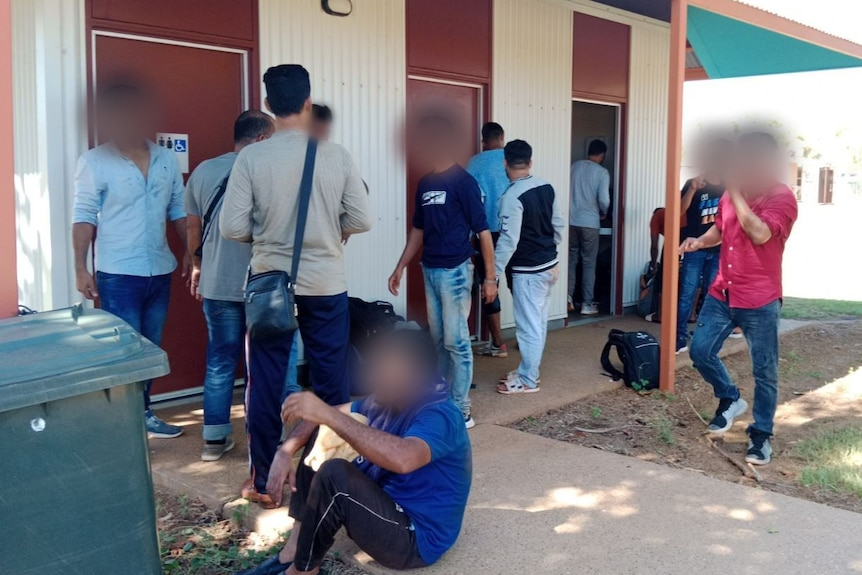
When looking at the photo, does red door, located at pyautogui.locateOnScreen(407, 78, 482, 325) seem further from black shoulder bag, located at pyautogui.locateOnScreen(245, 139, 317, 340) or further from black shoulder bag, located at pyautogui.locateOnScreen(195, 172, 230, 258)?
black shoulder bag, located at pyautogui.locateOnScreen(245, 139, 317, 340)

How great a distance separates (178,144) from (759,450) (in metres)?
4.12

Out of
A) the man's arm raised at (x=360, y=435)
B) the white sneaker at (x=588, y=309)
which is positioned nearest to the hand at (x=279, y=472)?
the man's arm raised at (x=360, y=435)

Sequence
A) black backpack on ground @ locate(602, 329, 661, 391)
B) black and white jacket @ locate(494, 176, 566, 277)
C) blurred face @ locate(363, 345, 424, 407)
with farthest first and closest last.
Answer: black backpack on ground @ locate(602, 329, 661, 391) → black and white jacket @ locate(494, 176, 566, 277) → blurred face @ locate(363, 345, 424, 407)

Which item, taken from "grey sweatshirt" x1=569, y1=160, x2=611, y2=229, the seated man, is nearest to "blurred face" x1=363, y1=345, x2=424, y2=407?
the seated man

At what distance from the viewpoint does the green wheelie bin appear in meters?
2.59

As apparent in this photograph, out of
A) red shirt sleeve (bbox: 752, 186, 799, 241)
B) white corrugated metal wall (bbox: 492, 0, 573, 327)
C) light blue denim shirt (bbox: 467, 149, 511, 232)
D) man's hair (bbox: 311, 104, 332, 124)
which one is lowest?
red shirt sleeve (bbox: 752, 186, 799, 241)

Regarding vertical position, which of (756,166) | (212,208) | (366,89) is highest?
(366,89)

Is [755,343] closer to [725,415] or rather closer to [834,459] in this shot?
[725,415]

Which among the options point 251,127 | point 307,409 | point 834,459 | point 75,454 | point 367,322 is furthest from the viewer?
point 367,322

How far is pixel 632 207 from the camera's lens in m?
9.73

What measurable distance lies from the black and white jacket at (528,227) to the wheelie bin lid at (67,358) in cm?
328

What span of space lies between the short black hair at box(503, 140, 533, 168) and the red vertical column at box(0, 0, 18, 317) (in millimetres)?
3470

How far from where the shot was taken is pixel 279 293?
12.2 feet

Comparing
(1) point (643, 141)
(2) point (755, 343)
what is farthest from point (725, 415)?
(1) point (643, 141)
